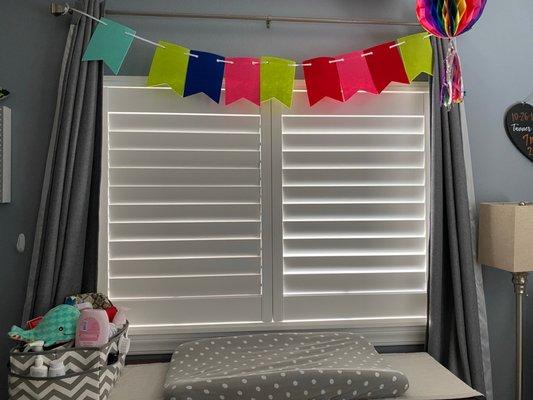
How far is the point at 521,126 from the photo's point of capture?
2.32m

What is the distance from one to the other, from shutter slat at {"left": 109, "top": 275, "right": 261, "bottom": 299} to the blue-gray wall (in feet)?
1.42

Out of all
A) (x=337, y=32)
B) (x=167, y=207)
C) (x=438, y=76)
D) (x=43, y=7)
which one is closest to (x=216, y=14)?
(x=337, y=32)

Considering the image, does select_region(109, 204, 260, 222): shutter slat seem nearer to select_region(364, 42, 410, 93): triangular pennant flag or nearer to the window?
the window

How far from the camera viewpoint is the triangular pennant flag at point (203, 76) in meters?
2.08

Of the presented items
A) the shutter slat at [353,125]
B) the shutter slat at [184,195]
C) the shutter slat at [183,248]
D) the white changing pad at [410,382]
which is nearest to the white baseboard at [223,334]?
the white changing pad at [410,382]

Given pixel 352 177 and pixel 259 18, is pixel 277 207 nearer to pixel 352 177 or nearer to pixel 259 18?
pixel 352 177

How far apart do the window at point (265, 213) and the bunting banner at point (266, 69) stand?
9 cm

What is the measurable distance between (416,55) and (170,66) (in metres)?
1.08

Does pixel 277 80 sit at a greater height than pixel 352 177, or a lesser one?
greater

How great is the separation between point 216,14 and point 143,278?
1220 millimetres

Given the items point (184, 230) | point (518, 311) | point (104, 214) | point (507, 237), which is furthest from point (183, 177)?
point (518, 311)

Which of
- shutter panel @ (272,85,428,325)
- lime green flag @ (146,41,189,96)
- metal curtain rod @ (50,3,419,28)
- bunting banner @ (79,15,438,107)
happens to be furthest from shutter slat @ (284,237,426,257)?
metal curtain rod @ (50,3,419,28)

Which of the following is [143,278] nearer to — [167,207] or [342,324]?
[167,207]

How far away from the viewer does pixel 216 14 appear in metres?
2.17
